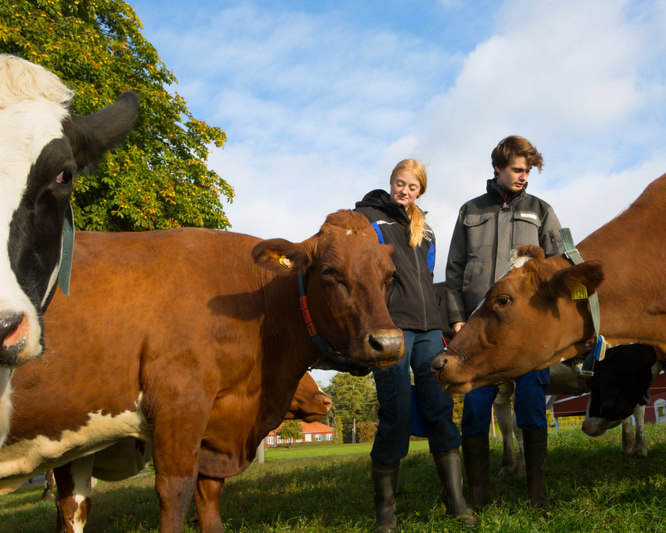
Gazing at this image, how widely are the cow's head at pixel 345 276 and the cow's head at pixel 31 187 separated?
6.07ft

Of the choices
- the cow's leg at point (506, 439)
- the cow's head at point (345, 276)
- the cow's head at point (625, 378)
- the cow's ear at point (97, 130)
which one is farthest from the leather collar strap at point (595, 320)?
the cow's leg at point (506, 439)

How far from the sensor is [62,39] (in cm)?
1277

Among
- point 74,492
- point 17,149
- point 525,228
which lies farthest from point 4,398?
point 525,228

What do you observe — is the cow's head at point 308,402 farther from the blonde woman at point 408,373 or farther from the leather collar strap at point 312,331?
the leather collar strap at point 312,331

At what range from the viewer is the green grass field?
12.7 feet

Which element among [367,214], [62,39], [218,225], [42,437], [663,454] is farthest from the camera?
[218,225]

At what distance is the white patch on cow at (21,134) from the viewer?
1.82 metres

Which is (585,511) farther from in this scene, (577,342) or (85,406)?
(85,406)

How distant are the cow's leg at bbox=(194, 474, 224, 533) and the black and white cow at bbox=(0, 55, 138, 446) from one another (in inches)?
71.2

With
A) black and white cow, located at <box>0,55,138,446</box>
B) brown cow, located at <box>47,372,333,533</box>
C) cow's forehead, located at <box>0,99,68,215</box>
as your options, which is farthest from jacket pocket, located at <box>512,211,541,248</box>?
cow's forehead, located at <box>0,99,68,215</box>

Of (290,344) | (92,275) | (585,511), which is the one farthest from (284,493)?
(92,275)

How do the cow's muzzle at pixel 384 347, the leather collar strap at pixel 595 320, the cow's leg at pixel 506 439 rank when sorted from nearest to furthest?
1. the cow's muzzle at pixel 384 347
2. the leather collar strap at pixel 595 320
3. the cow's leg at pixel 506 439

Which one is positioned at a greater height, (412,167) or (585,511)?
(412,167)

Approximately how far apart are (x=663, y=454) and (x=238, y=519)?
469 cm
